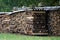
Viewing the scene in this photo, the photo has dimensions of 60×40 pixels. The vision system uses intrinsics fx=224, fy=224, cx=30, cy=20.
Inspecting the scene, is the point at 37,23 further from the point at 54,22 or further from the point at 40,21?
the point at 54,22

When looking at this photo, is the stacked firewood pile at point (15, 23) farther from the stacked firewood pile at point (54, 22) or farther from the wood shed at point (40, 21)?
the stacked firewood pile at point (54, 22)

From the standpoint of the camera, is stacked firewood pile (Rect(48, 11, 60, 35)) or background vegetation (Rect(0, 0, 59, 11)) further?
background vegetation (Rect(0, 0, 59, 11))

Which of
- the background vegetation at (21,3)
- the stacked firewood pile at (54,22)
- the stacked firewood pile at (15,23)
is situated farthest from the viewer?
the background vegetation at (21,3)

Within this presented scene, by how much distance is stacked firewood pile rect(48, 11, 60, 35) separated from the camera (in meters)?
11.6

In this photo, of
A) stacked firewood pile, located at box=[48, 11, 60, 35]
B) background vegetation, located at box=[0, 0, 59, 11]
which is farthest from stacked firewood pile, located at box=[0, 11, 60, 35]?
background vegetation, located at box=[0, 0, 59, 11]

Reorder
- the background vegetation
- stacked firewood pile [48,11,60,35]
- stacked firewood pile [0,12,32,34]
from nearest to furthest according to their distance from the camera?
stacked firewood pile [48,11,60,35] < stacked firewood pile [0,12,32,34] < the background vegetation

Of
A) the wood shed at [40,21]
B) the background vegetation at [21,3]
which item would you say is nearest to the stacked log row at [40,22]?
the wood shed at [40,21]

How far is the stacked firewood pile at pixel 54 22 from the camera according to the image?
11.6 metres

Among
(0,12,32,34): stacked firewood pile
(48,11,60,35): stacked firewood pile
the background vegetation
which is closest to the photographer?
(48,11,60,35): stacked firewood pile

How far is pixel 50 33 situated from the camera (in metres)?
11.8

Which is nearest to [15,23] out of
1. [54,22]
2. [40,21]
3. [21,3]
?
[40,21]

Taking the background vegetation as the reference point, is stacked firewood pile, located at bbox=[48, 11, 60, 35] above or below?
below

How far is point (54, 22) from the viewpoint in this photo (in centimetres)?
1171

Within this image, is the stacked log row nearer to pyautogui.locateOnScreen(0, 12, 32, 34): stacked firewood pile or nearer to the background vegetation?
pyautogui.locateOnScreen(0, 12, 32, 34): stacked firewood pile
